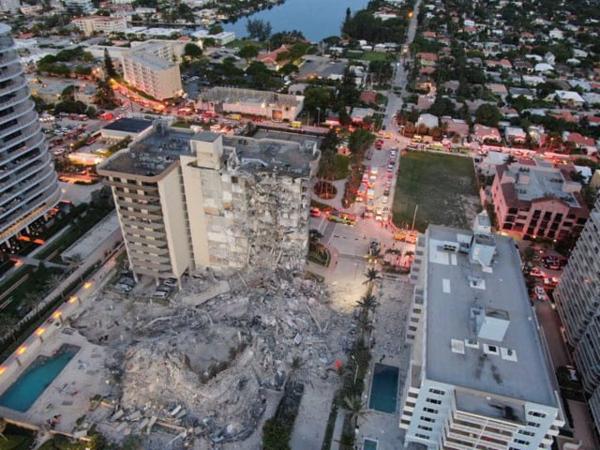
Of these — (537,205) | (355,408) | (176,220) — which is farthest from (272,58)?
(355,408)

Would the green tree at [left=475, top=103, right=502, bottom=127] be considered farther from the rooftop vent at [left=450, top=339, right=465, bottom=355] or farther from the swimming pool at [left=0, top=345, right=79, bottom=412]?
the swimming pool at [left=0, top=345, right=79, bottom=412]

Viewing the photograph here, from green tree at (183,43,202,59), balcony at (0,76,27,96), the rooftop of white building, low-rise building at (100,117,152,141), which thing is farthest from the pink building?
green tree at (183,43,202,59)

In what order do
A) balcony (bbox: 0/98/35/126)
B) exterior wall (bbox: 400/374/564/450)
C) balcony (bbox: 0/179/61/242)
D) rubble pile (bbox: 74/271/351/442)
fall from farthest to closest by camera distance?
balcony (bbox: 0/179/61/242) < balcony (bbox: 0/98/35/126) < rubble pile (bbox: 74/271/351/442) < exterior wall (bbox: 400/374/564/450)

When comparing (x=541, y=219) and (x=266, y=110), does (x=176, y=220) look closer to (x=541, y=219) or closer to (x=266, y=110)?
(x=541, y=219)

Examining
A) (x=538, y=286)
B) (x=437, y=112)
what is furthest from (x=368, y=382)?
(x=437, y=112)

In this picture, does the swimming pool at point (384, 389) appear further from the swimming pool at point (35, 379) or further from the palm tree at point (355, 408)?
the swimming pool at point (35, 379)

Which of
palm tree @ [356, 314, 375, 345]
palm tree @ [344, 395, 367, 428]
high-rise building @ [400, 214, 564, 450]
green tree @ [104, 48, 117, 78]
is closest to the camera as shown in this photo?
high-rise building @ [400, 214, 564, 450]

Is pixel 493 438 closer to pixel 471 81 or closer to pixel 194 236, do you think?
pixel 194 236
